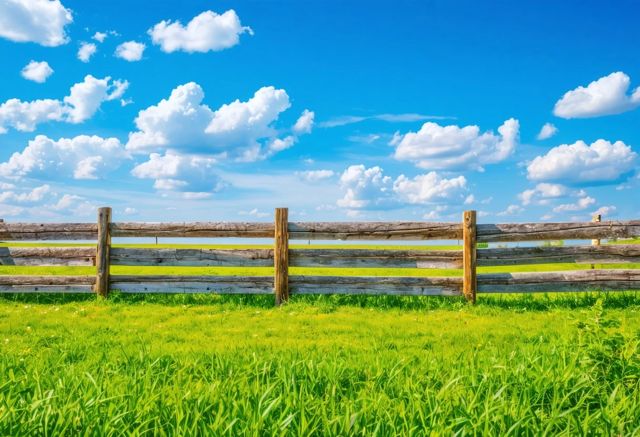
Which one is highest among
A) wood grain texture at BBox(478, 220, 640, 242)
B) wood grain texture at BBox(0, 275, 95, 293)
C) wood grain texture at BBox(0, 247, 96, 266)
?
wood grain texture at BBox(478, 220, 640, 242)

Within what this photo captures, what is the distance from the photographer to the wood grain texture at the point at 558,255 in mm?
10453

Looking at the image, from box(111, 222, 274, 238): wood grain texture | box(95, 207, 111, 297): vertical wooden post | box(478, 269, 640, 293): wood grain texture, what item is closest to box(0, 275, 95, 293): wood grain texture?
box(95, 207, 111, 297): vertical wooden post

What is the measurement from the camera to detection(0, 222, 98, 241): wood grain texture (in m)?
11.0

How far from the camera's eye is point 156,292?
10.7 m

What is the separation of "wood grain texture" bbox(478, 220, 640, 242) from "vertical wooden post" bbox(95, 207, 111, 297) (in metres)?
7.73

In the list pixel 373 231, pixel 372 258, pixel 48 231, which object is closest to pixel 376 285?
pixel 372 258

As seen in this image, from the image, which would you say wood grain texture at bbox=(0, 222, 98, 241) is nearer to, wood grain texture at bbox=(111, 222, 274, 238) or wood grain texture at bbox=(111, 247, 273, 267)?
Answer: wood grain texture at bbox=(111, 222, 274, 238)

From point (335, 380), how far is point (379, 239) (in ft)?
22.4

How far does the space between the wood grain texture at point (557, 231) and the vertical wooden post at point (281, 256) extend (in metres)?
3.88

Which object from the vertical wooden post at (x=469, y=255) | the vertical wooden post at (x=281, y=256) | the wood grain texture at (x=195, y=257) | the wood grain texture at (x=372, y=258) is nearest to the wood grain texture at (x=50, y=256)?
the wood grain texture at (x=195, y=257)

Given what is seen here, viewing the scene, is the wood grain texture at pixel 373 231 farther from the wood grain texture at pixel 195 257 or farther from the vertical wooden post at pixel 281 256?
the wood grain texture at pixel 195 257

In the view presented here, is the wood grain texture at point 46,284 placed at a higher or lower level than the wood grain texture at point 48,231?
lower

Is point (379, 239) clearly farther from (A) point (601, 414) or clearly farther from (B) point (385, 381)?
(A) point (601, 414)

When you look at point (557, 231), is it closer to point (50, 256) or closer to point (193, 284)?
point (193, 284)
